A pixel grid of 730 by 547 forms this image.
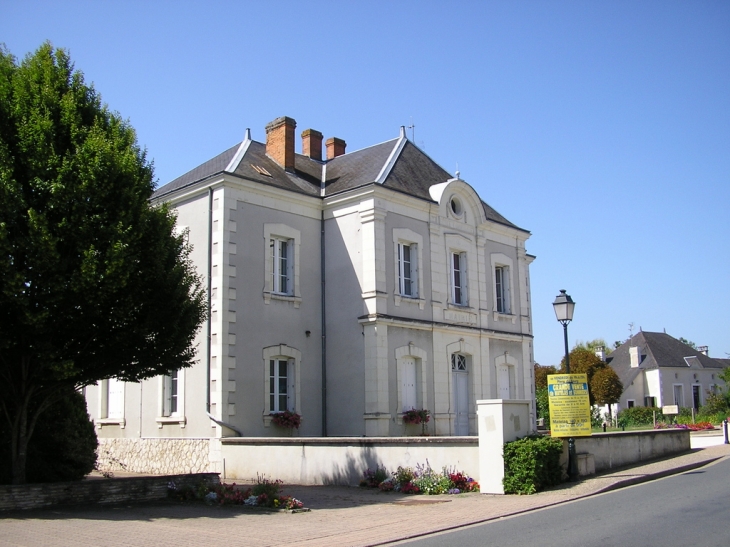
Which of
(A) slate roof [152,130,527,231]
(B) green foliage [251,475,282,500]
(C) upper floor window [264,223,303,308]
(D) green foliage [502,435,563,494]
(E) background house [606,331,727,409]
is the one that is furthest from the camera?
(E) background house [606,331,727,409]

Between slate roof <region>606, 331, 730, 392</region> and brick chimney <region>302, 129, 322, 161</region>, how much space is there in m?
39.6

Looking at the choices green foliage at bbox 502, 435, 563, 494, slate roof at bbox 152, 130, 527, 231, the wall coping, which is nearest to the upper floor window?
slate roof at bbox 152, 130, 527, 231

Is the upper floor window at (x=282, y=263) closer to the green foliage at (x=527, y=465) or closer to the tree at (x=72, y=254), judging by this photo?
the tree at (x=72, y=254)

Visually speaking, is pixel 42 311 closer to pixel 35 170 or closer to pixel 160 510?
pixel 35 170

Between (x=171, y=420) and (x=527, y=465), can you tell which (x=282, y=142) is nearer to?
(x=171, y=420)

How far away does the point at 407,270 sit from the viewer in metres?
22.9

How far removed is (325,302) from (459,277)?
4.91 metres

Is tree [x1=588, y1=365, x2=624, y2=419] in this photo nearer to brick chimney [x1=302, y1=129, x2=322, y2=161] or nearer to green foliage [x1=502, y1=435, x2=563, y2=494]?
brick chimney [x1=302, y1=129, x2=322, y2=161]

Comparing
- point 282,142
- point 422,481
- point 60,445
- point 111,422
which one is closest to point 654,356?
point 282,142

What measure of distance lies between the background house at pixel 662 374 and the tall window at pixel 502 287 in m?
34.4

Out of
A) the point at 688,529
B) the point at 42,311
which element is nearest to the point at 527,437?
the point at 688,529

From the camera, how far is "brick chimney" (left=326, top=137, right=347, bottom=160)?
2709cm

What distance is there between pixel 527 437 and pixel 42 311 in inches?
356

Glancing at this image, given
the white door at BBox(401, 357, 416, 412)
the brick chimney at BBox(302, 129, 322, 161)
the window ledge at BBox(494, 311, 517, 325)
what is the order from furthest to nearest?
the brick chimney at BBox(302, 129, 322, 161) < the window ledge at BBox(494, 311, 517, 325) < the white door at BBox(401, 357, 416, 412)
